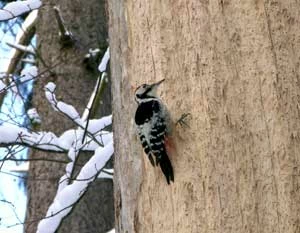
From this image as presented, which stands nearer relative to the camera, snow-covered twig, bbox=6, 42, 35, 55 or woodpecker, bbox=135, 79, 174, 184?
woodpecker, bbox=135, 79, 174, 184

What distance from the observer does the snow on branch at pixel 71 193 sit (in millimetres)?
2918

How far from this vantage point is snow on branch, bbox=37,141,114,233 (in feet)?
9.57

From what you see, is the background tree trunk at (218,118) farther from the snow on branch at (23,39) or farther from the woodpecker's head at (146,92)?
the snow on branch at (23,39)

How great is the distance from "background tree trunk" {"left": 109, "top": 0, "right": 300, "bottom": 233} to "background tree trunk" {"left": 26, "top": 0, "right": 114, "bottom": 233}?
1.76 m

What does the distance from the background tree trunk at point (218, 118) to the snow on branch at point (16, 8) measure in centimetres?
138

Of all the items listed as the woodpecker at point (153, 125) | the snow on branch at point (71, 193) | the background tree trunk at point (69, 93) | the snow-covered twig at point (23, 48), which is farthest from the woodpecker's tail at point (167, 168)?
the snow-covered twig at point (23, 48)

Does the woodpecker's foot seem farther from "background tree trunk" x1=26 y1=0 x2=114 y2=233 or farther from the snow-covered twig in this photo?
the snow-covered twig

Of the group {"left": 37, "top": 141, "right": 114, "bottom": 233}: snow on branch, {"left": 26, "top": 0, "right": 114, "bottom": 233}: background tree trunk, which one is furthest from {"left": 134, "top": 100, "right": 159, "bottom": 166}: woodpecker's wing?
{"left": 26, "top": 0, "right": 114, "bottom": 233}: background tree trunk

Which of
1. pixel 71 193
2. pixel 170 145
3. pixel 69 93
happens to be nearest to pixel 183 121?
pixel 170 145

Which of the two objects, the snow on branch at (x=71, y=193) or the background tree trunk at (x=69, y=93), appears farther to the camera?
the background tree trunk at (x=69, y=93)

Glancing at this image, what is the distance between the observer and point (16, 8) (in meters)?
3.26

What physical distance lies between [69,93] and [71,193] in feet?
3.77

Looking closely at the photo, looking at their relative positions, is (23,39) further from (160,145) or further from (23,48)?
(160,145)

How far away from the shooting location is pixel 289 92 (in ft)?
5.76
